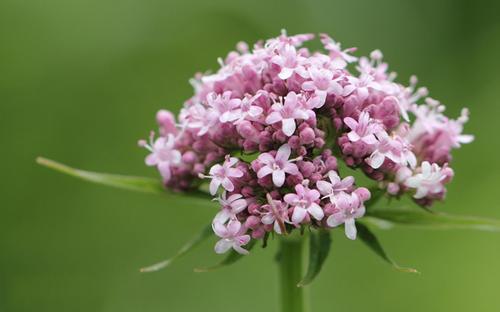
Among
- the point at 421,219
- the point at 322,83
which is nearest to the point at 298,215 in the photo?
the point at 322,83

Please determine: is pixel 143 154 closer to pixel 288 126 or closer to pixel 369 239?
pixel 369 239

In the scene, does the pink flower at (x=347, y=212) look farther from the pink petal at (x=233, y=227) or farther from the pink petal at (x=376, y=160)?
the pink petal at (x=233, y=227)

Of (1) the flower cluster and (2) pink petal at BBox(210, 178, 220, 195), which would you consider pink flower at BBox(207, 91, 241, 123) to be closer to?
(1) the flower cluster

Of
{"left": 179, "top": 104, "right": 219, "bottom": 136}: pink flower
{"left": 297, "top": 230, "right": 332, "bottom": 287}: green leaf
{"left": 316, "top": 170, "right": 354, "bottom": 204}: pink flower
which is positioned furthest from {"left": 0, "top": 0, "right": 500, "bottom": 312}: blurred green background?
{"left": 316, "top": 170, "right": 354, "bottom": 204}: pink flower

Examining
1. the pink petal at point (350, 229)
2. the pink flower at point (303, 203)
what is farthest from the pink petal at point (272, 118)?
the pink petal at point (350, 229)

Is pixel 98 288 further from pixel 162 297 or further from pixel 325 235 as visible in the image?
pixel 325 235
